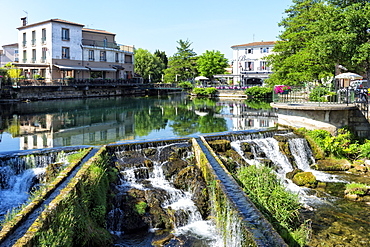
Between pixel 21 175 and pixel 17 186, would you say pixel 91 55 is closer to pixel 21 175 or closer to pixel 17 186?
pixel 21 175

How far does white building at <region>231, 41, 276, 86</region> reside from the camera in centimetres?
6956

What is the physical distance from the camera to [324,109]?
766 inches

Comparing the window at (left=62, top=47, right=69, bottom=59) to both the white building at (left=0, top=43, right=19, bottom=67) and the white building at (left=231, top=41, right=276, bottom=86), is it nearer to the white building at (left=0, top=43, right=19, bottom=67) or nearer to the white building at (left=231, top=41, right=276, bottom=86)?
the white building at (left=0, top=43, right=19, bottom=67)

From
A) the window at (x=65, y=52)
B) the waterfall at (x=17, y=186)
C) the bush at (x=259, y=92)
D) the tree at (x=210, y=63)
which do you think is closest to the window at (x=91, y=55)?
the window at (x=65, y=52)

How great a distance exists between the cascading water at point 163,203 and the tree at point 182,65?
66.2 metres

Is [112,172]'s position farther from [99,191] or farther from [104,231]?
[104,231]

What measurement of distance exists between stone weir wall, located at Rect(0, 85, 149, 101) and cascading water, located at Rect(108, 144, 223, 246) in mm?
36882

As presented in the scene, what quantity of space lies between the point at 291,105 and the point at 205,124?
28.0 ft

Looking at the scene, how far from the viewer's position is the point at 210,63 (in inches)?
3068

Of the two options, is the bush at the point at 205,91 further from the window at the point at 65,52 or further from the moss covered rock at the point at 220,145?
the moss covered rock at the point at 220,145

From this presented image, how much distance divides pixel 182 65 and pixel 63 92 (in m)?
34.0

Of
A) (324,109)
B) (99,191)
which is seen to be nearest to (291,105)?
(324,109)

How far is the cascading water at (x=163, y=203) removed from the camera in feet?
34.0

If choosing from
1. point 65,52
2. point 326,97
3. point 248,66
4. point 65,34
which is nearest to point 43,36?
point 65,34
